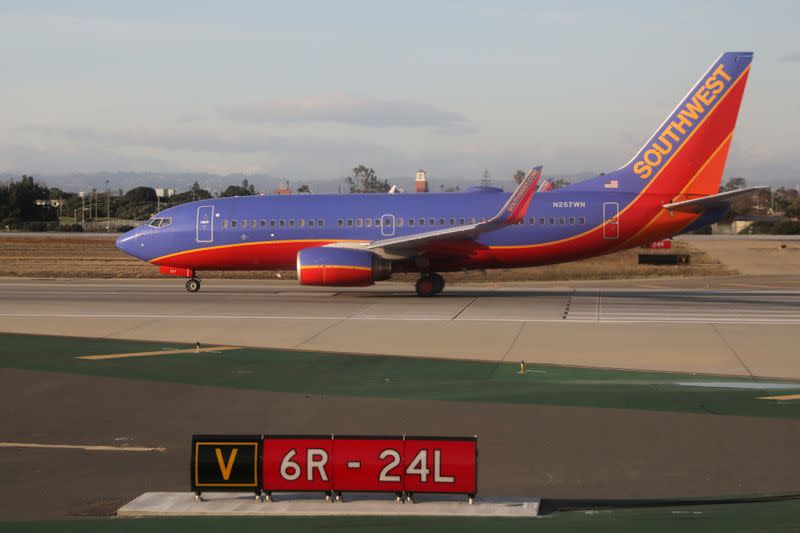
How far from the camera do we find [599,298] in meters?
34.4

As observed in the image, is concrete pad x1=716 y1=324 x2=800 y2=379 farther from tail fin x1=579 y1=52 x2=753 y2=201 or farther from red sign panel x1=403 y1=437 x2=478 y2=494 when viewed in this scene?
red sign panel x1=403 y1=437 x2=478 y2=494

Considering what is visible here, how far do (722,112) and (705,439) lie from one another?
74.4 ft

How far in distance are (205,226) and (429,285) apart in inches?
330

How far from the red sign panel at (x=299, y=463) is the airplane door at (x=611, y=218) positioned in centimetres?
2511

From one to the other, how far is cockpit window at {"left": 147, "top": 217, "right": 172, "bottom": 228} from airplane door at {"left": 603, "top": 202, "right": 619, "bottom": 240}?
15.7 metres

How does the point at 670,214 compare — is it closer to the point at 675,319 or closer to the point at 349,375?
the point at 675,319

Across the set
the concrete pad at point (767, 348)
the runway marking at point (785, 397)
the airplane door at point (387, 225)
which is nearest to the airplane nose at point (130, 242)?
the airplane door at point (387, 225)

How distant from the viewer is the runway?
21.9 m

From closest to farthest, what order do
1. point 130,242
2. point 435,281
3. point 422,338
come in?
point 422,338 < point 435,281 < point 130,242

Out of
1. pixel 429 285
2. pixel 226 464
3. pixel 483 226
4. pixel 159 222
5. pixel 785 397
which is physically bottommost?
pixel 785 397

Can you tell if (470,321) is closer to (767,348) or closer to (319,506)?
(767,348)

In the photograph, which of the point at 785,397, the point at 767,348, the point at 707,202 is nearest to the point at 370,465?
the point at 785,397

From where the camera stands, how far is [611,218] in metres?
34.0

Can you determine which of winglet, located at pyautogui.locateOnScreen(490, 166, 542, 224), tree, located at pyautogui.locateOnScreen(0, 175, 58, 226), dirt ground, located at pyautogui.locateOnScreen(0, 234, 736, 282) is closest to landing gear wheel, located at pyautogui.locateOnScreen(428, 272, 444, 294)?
dirt ground, located at pyautogui.locateOnScreen(0, 234, 736, 282)
